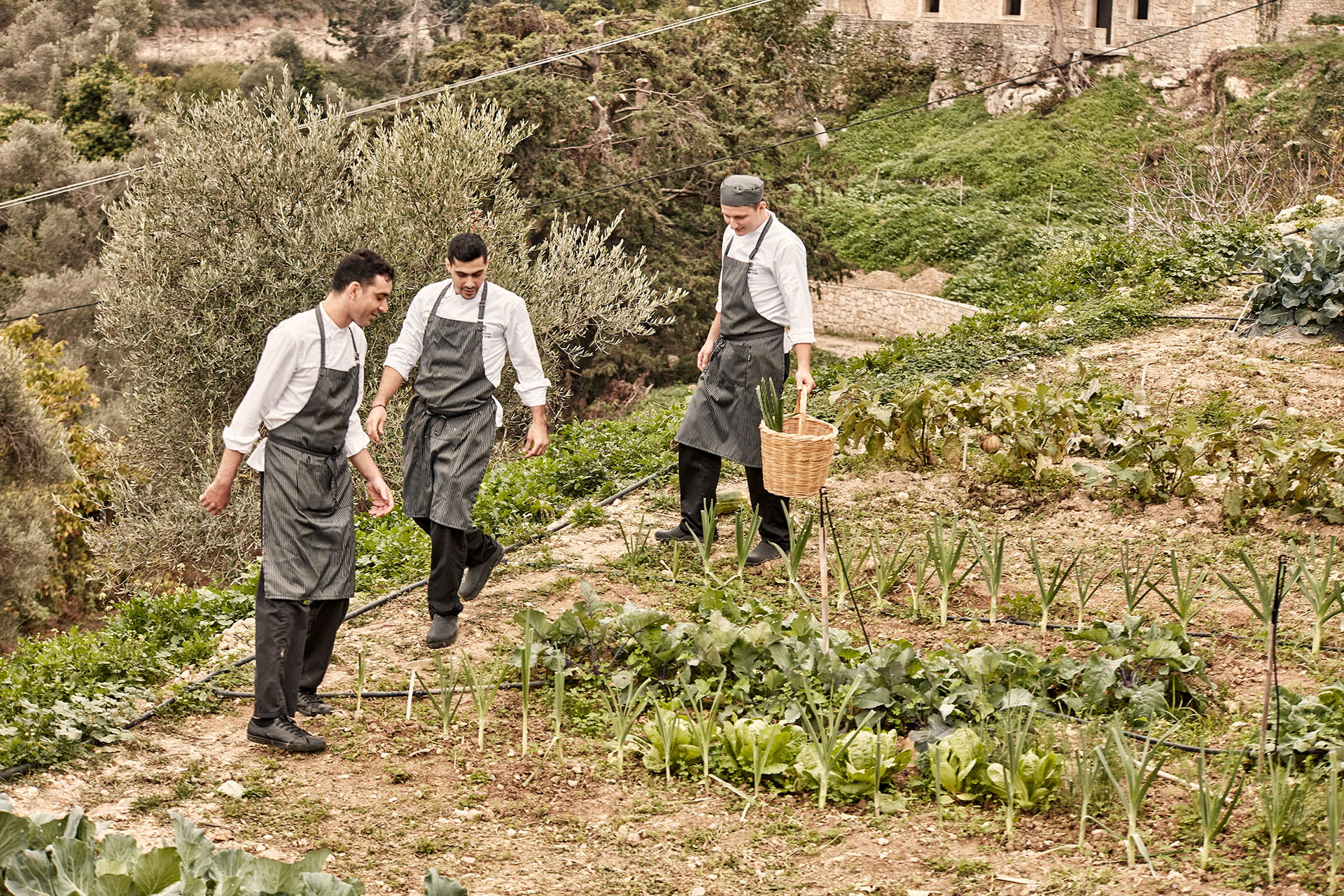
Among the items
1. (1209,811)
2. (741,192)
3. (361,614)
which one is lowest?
(361,614)

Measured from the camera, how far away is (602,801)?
4.45 metres

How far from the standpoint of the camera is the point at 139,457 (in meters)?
13.8

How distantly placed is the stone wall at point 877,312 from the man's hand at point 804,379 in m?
20.5

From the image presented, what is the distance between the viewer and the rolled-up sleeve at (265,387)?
4676 mm

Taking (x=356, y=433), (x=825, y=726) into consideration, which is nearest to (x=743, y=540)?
(x=825, y=726)

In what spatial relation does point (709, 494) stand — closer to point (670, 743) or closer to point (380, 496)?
point (380, 496)

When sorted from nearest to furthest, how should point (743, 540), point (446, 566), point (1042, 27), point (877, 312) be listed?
point (446, 566)
point (743, 540)
point (877, 312)
point (1042, 27)

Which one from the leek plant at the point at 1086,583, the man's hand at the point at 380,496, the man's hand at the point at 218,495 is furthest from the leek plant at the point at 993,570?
the man's hand at the point at 218,495

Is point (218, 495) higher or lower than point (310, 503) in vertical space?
higher

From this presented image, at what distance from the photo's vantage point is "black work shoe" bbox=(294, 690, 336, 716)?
5.07 metres

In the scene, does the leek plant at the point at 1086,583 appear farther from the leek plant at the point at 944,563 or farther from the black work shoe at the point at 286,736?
the black work shoe at the point at 286,736

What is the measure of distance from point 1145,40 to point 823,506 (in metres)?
34.6

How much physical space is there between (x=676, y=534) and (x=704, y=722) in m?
2.53

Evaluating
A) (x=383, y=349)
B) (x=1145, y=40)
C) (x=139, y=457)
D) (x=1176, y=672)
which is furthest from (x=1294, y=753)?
(x=1145, y=40)
